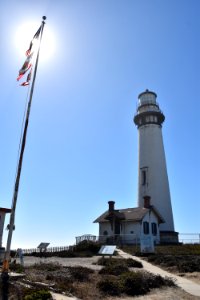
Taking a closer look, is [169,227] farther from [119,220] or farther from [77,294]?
[77,294]

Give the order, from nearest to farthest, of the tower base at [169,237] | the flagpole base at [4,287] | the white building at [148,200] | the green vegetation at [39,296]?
the green vegetation at [39,296], the flagpole base at [4,287], the white building at [148,200], the tower base at [169,237]

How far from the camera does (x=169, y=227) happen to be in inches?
1592

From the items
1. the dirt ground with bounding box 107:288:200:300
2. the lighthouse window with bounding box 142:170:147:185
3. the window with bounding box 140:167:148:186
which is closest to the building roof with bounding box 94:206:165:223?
the window with bounding box 140:167:148:186

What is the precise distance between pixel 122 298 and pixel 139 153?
113 feet

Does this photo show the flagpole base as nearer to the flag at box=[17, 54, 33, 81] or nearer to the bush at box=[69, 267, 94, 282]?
the bush at box=[69, 267, 94, 282]

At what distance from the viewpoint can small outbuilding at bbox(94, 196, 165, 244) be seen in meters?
36.4

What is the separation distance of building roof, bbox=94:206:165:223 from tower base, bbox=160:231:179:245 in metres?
1.60

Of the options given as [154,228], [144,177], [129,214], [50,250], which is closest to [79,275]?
[50,250]

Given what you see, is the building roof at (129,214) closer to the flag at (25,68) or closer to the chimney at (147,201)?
the chimney at (147,201)

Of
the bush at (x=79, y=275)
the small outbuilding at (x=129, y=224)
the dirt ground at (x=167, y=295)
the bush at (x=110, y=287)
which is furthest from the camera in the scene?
the small outbuilding at (x=129, y=224)

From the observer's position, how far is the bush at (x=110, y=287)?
11.1m

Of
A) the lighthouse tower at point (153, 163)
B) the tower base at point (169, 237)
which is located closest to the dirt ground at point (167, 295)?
the tower base at point (169, 237)

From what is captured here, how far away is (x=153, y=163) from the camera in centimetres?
4219

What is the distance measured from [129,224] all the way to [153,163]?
30.3 ft
